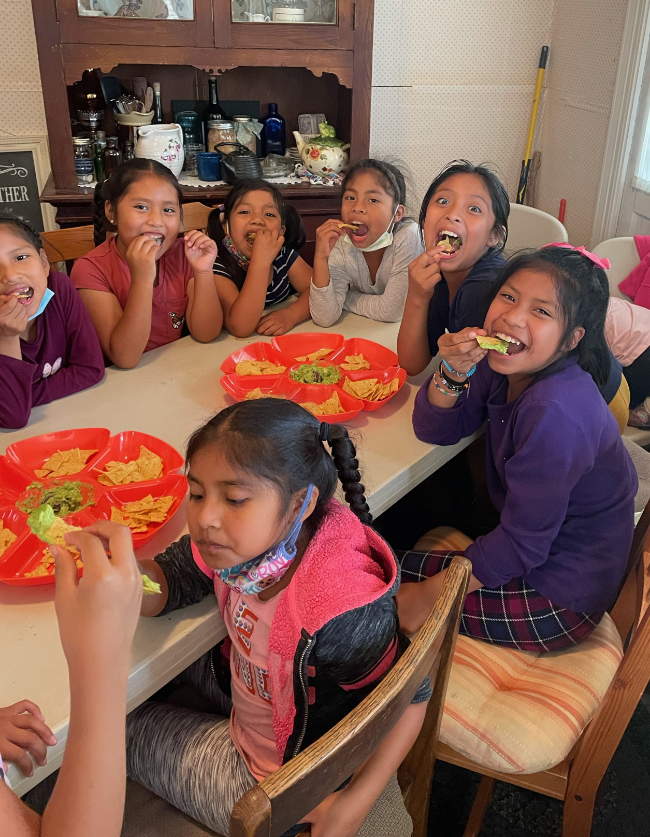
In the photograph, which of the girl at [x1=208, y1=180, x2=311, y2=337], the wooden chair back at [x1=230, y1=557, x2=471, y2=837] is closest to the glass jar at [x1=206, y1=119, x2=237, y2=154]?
the girl at [x1=208, y1=180, x2=311, y2=337]

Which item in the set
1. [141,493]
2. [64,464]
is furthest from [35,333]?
[141,493]

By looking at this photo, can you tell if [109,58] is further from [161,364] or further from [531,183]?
[531,183]

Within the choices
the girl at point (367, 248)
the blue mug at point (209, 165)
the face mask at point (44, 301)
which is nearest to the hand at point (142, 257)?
the face mask at point (44, 301)

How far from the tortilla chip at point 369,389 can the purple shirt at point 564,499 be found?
0.28 metres

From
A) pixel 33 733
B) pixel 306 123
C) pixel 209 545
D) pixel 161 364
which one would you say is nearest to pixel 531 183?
pixel 306 123

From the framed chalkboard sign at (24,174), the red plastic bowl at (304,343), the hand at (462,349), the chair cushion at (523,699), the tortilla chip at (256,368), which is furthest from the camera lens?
the framed chalkboard sign at (24,174)

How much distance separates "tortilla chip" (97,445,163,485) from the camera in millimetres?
1172

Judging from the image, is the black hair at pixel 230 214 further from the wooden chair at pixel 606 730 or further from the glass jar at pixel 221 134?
the wooden chair at pixel 606 730

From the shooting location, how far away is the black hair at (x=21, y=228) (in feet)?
4.60

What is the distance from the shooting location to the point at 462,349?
1291 millimetres

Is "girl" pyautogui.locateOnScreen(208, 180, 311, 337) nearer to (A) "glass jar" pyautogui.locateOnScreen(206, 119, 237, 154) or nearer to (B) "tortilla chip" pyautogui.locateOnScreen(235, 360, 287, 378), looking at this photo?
(B) "tortilla chip" pyautogui.locateOnScreen(235, 360, 287, 378)

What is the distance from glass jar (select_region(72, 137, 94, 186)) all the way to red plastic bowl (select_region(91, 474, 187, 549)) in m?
1.88

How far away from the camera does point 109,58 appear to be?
2.44m

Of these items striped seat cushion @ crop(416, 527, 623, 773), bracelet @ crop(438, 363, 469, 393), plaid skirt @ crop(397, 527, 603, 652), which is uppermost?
A: bracelet @ crop(438, 363, 469, 393)
